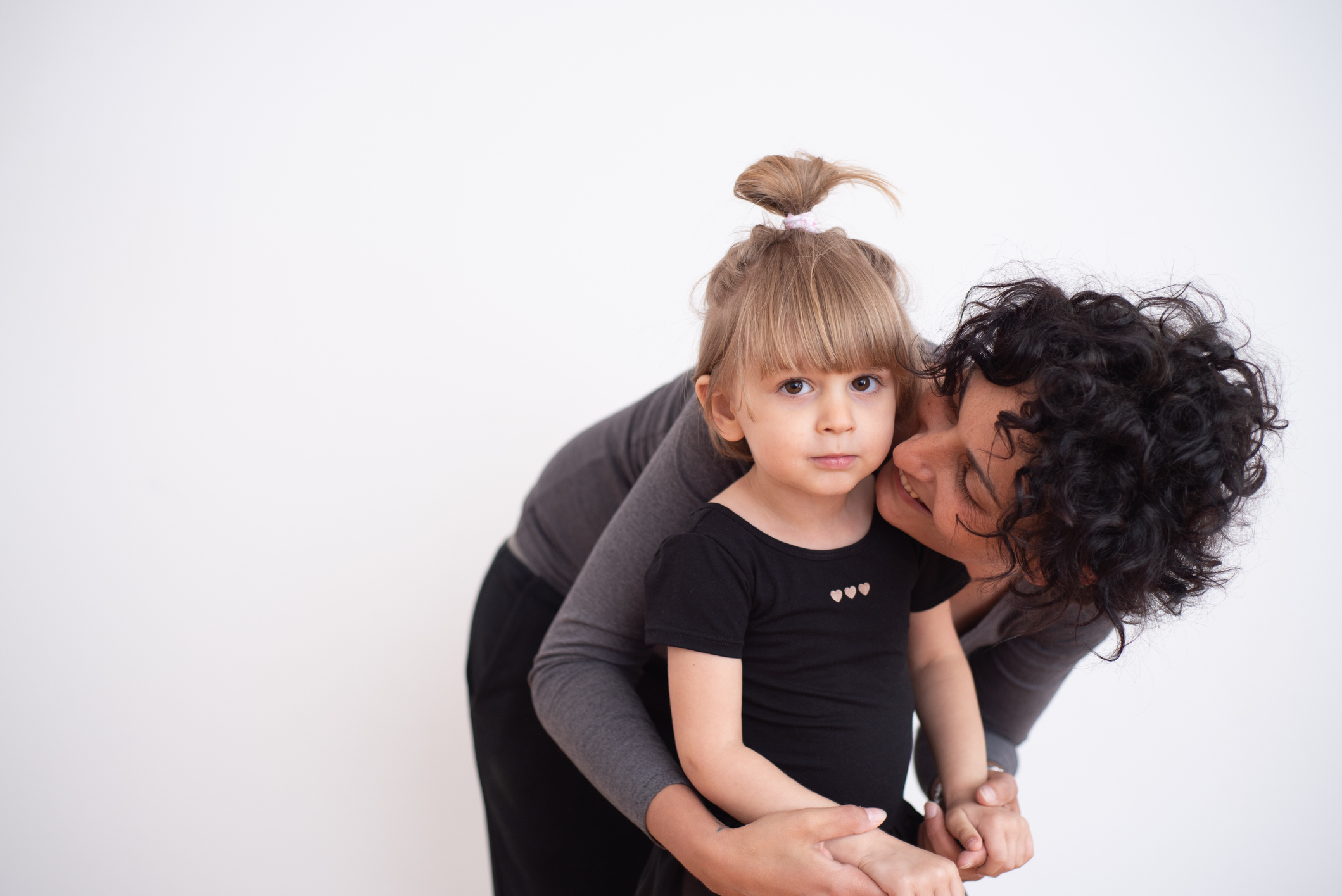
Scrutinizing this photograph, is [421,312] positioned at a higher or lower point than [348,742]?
higher

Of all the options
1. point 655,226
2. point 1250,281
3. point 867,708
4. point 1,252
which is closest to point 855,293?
point 867,708

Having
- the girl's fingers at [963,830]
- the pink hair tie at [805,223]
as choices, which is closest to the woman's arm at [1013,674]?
the girl's fingers at [963,830]

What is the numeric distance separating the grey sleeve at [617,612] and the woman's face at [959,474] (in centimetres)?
23

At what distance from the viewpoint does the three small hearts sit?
107 centimetres

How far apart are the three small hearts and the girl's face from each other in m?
0.13

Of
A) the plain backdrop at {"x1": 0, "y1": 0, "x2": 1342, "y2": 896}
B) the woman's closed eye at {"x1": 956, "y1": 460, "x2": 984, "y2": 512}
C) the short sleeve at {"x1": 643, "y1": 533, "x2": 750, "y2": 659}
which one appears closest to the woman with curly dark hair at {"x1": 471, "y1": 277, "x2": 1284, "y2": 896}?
the woman's closed eye at {"x1": 956, "y1": 460, "x2": 984, "y2": 512}

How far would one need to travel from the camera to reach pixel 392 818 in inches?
88.3

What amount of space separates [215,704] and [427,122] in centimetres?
152

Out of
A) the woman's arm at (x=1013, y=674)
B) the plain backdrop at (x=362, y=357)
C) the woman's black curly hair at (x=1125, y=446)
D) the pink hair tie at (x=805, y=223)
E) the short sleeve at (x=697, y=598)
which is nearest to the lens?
the woman's black curly hair at (x=1125, y=446)

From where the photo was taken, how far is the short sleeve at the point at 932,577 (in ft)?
3.84

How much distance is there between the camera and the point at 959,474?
38.5 inches

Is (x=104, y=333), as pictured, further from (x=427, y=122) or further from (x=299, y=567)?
(x=427, y=122)

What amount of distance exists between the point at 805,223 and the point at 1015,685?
0.85m

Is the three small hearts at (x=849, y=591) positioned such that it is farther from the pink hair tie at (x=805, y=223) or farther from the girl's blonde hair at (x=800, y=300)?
the pink hair tie at (x=805, y=223)
